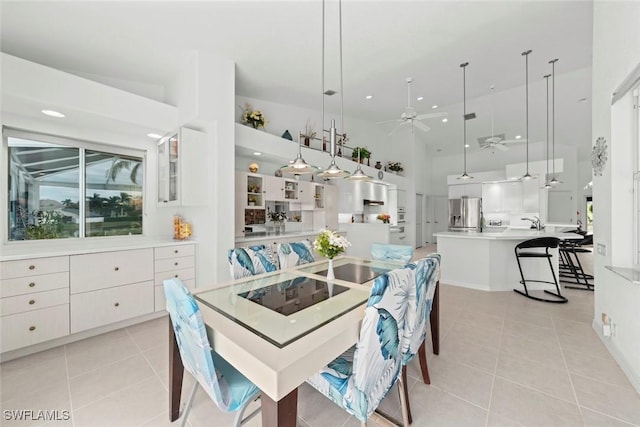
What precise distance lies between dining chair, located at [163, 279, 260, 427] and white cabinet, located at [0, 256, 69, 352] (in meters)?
1.97

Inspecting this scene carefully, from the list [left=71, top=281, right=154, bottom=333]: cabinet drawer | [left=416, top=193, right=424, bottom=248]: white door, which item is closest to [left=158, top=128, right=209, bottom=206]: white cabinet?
[left=71, top=281, right=154, bottom=333]: cabinet drawer

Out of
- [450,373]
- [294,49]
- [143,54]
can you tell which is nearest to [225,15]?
[294,49]

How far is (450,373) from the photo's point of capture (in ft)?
6.54

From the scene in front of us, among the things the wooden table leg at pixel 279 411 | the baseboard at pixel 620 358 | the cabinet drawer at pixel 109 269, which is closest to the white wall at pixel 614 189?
the baseboard at pixel 620 358

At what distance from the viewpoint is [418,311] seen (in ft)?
5.17

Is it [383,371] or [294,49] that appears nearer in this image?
[383,371]

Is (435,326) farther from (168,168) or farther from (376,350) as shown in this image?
(168,168)

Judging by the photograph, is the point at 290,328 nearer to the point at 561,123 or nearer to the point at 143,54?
the point at 143,54

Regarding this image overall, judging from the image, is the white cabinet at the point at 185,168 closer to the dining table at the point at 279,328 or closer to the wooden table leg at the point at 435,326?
the dining table at the point at 279,328

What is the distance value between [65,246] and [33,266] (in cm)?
67

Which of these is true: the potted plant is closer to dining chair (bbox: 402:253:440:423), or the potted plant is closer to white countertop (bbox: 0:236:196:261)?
white countertop (bbox: 0:236:196:261)

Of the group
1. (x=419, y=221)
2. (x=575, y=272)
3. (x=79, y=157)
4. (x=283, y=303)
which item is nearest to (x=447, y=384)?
(x=283, y=303)

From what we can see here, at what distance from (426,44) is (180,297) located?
3890 millimetres

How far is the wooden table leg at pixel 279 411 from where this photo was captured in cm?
93
